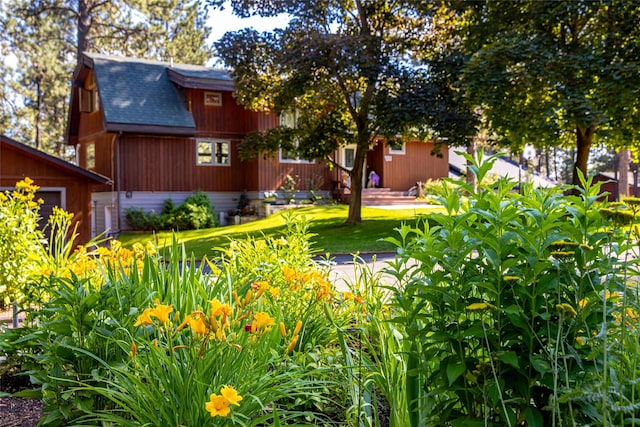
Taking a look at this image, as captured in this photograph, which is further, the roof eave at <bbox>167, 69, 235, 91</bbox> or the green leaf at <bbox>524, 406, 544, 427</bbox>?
the roof eave at <bbox>167, 69, 235, 91</bbox>

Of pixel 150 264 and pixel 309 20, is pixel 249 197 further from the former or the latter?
pixel 150 264

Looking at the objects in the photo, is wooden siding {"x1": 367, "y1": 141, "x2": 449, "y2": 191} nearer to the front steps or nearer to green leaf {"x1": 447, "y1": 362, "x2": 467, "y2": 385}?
the front steps

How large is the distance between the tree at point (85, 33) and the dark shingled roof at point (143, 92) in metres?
11.1

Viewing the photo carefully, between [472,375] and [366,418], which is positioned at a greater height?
[472,375]

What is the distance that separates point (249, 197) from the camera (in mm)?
24516

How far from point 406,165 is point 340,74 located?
13.1 metres

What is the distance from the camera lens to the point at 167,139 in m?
23.4

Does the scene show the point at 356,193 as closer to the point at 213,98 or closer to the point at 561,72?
the point at 561,72

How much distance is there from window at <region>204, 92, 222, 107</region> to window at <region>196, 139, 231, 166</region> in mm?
1645

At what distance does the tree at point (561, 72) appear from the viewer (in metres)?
13.5

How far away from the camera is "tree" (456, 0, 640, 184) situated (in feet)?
44.2

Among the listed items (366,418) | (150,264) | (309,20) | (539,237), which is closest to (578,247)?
(539,237)

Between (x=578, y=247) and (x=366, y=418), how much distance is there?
1011 millimetres

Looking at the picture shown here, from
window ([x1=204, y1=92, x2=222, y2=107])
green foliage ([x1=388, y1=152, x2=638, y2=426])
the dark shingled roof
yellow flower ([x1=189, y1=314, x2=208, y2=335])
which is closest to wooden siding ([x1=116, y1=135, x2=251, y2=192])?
the dark shingled roof
